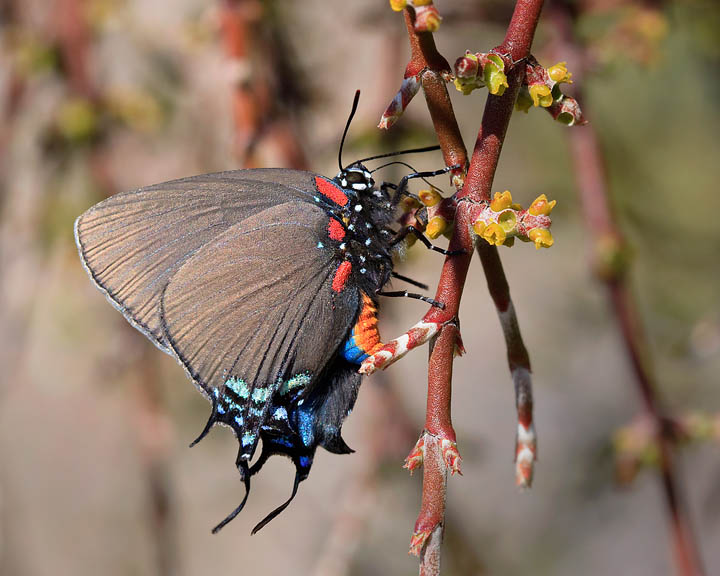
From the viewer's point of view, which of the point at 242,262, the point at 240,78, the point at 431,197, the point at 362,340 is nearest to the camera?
the point at 431,197

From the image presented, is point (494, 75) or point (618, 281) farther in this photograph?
point (618, 281)

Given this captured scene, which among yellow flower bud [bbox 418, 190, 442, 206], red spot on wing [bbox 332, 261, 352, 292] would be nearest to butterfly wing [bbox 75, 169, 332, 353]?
red spot on wing [bbox 332, 261, 352, 292]

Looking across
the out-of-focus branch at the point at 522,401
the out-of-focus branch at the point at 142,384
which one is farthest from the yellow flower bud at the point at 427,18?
the out-of-focus branch at the point at 142,384

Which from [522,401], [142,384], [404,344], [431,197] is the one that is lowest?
[142,384]

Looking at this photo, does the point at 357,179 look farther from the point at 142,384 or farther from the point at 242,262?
the point at 142,384

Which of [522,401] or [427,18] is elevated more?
[427,18]

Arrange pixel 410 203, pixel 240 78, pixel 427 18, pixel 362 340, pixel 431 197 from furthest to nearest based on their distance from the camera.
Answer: pixel 240 78 → pixel 362 340 → pixel 410 203 → pixel 431 197 → pixel 427 18

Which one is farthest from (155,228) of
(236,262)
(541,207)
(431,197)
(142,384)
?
(142,384)
